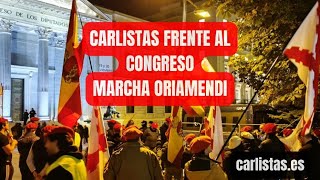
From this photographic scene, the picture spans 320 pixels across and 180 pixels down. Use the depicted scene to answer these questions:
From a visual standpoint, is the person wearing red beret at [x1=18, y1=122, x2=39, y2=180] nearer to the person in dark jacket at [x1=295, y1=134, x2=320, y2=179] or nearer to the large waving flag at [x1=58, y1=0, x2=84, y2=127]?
the large waving flag at [x1=58, y1=0, x2=84, y2=127]

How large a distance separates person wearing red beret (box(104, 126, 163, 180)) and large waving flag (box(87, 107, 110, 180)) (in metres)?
0.95

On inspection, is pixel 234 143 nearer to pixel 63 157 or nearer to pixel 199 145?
pixel 199 145

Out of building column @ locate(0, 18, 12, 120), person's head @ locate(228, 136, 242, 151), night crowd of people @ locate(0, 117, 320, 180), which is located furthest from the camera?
building column @ locate(0, 18, 12, 120)

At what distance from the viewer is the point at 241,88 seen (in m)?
53.7

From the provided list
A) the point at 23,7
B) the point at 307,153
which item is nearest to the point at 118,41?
the point at 307,153

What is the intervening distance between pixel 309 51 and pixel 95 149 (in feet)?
10.5

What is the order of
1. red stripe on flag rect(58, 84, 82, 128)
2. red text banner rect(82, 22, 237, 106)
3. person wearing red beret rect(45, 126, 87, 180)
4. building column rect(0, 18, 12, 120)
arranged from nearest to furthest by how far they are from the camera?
1. person wearing red beret rect(45, 126, 87, 180)
2. red stripe on flag rect(58, 84, 82, 128)
3. red text banner rect(82, 22, 237, 106)
4. building column rect(0, 18, 12, 120)

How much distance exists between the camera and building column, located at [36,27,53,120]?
32031 mm

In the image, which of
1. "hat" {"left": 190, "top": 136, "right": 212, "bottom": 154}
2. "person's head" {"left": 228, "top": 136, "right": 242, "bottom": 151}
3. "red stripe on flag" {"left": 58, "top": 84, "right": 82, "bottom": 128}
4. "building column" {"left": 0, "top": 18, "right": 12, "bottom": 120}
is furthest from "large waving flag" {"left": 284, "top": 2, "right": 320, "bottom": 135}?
"building column" {"left": 0, "top": 18, "right": 12, "bottom": 120}

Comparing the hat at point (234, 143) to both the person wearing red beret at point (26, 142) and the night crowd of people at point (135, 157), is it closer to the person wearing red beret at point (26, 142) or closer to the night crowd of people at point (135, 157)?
the night crowd of people at point (135, 157)

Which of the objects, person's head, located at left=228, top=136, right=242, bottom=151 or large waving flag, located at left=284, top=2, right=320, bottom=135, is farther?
person's head, located at left=228, top=136, right=242, bottom=151

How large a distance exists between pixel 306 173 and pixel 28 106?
1127 inches

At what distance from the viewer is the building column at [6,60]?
2859 centimetres

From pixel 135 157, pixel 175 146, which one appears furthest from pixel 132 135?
pixel 175 146
